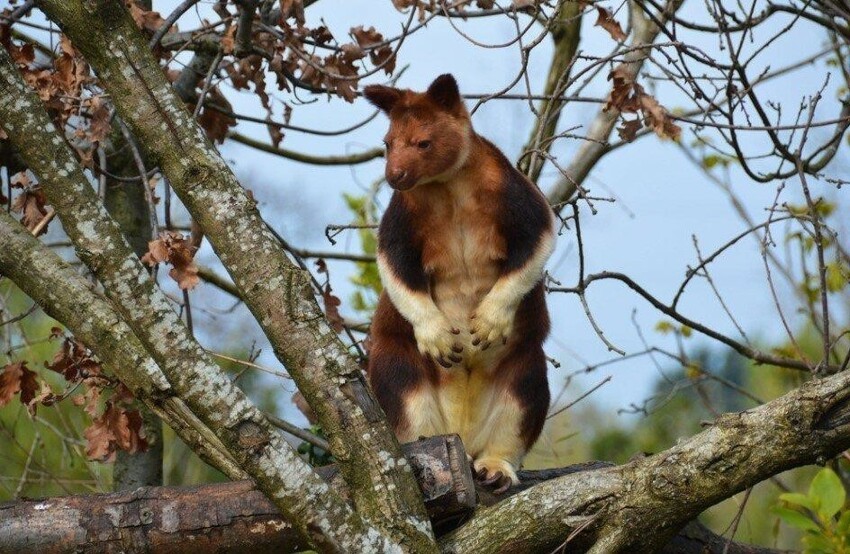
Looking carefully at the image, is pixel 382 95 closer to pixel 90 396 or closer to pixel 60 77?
pixel 60 77

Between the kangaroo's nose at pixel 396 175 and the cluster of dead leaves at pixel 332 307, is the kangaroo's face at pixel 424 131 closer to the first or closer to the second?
the kangaroo's nose at pixel 396 175

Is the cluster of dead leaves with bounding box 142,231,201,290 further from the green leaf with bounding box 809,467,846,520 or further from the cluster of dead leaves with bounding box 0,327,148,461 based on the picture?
the green leaf with bounding box 809,467,846,520

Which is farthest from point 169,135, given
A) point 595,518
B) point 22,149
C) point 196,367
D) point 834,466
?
point 834,466

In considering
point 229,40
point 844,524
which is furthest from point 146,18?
point 844,524

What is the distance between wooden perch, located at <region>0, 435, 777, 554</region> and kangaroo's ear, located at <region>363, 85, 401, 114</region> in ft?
6.84

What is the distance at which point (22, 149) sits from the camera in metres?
4.16

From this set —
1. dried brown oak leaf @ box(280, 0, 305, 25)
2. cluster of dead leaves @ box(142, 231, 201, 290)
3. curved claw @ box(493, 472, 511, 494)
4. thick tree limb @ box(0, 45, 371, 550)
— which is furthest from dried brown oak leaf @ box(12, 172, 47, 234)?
curved claw @ box(493, 472, 511, 494)

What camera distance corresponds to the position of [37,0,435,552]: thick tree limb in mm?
4098

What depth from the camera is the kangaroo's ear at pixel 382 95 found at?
569 centimetres

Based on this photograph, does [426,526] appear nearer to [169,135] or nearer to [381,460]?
[381,460]

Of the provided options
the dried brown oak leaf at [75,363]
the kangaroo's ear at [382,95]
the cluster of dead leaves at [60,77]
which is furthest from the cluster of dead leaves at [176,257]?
the kangaroo's ear at [382,95]

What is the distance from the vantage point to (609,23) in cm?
564

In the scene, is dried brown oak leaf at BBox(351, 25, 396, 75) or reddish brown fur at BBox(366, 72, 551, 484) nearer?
reddish brown fur at BBox(366, 72, 551, 484)

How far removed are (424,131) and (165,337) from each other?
2098 mm
